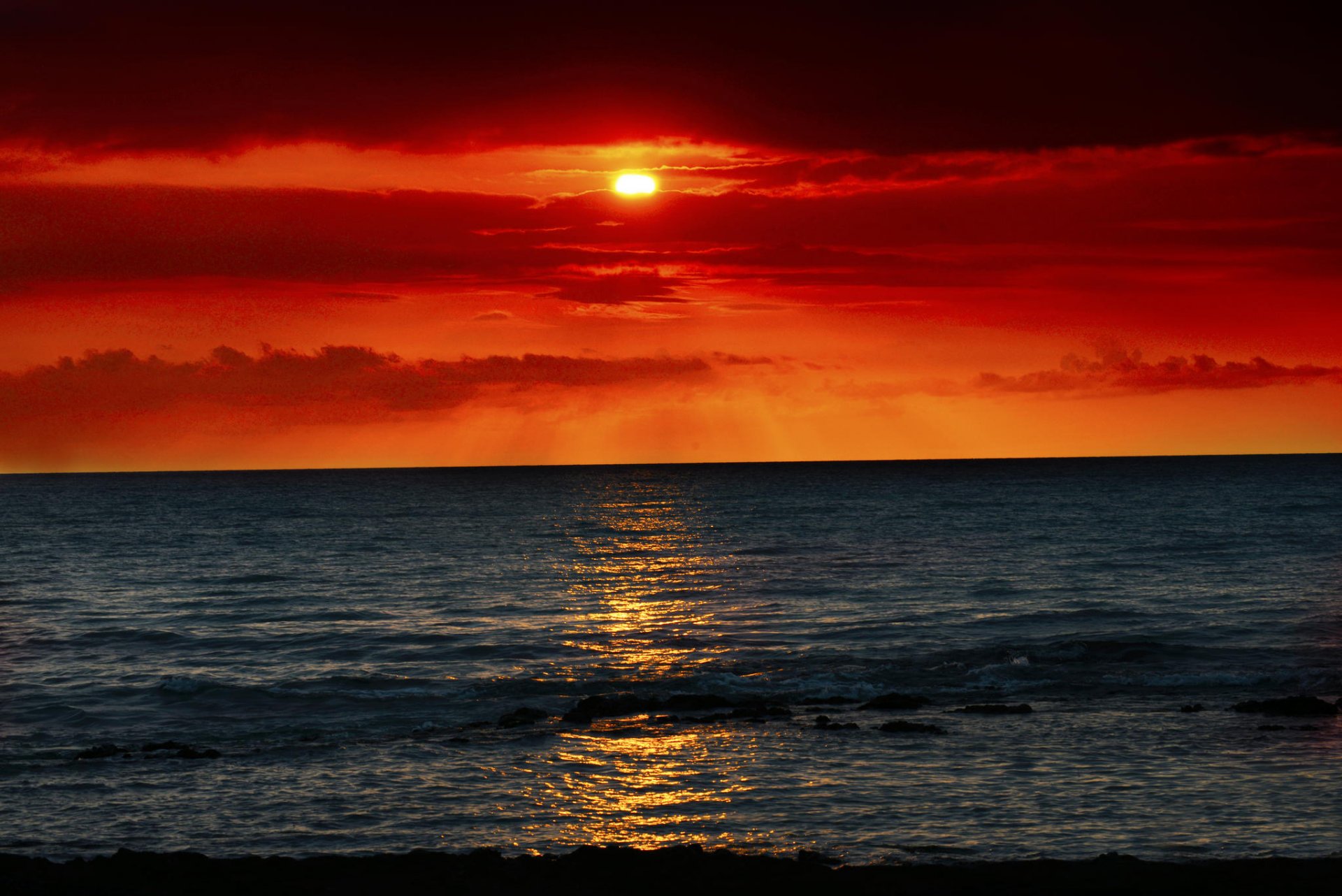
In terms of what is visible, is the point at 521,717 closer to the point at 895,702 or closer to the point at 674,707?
the point at 674,707

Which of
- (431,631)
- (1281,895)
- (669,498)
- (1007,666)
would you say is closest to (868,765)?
(1281,895)

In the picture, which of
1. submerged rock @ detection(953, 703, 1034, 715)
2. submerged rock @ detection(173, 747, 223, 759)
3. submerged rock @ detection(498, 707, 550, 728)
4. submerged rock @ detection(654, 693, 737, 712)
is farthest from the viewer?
submerged rock @ detection(654, 693, 737, 712)

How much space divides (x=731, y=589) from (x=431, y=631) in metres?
19.1

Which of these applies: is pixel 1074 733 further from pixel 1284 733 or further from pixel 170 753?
pixel 170 753

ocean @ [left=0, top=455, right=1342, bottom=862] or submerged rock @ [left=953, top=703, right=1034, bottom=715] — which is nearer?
ocean @ [left=0, top=455, right=1342, bottom=862]

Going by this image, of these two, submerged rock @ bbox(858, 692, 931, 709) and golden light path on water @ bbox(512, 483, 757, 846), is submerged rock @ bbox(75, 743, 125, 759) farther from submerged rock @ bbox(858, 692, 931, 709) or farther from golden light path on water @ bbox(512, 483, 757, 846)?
submerged rock @ bbox(858, 692, 931, 709)

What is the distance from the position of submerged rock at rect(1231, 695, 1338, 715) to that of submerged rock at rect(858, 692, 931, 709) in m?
7.74

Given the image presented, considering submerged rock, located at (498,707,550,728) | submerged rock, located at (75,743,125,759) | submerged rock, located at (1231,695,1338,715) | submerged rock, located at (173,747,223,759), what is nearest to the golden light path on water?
submerged rock, located at (498,707,550,728)

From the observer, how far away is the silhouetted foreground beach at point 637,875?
17.5m

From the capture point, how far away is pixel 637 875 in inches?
718

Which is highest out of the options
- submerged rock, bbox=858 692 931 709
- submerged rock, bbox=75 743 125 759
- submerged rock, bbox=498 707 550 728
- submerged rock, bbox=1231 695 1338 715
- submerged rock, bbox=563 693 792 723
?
submerged rock, bbox=1231 695 1338 715

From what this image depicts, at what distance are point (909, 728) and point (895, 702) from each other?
341 centimetres

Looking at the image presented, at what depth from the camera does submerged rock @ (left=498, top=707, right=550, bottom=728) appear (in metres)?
30.8

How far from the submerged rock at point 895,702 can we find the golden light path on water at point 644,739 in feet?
14.2
